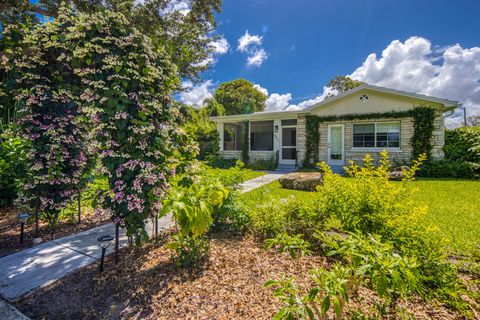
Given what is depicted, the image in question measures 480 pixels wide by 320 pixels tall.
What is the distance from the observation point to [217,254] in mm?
2801

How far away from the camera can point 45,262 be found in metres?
2.90

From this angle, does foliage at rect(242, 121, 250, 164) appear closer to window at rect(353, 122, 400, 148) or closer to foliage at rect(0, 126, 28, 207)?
window at rect(353, 122, 400, 148)


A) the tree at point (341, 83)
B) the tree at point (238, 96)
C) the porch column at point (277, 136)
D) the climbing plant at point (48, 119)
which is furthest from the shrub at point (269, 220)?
the tree at point (341, 83)

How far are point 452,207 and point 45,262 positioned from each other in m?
7.52

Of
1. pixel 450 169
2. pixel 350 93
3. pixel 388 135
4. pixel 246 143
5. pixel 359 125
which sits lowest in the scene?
pixel 450 169

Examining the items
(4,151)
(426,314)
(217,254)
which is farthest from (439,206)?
(4,151)

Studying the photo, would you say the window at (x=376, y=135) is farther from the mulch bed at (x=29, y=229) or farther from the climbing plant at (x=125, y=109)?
the mulch bed at (x=29, y=229)

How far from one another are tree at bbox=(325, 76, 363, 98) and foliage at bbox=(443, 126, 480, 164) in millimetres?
18972

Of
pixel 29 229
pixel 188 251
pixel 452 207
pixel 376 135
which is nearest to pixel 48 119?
pixel 29 229

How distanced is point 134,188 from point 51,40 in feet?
8.84

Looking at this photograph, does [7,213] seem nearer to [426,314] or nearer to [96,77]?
[96,77]

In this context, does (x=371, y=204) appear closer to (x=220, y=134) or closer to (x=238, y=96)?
(x=220, y=134)

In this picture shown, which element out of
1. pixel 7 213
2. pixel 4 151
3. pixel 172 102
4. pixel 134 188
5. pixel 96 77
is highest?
pixel 96 77

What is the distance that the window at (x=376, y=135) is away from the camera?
10945mm
